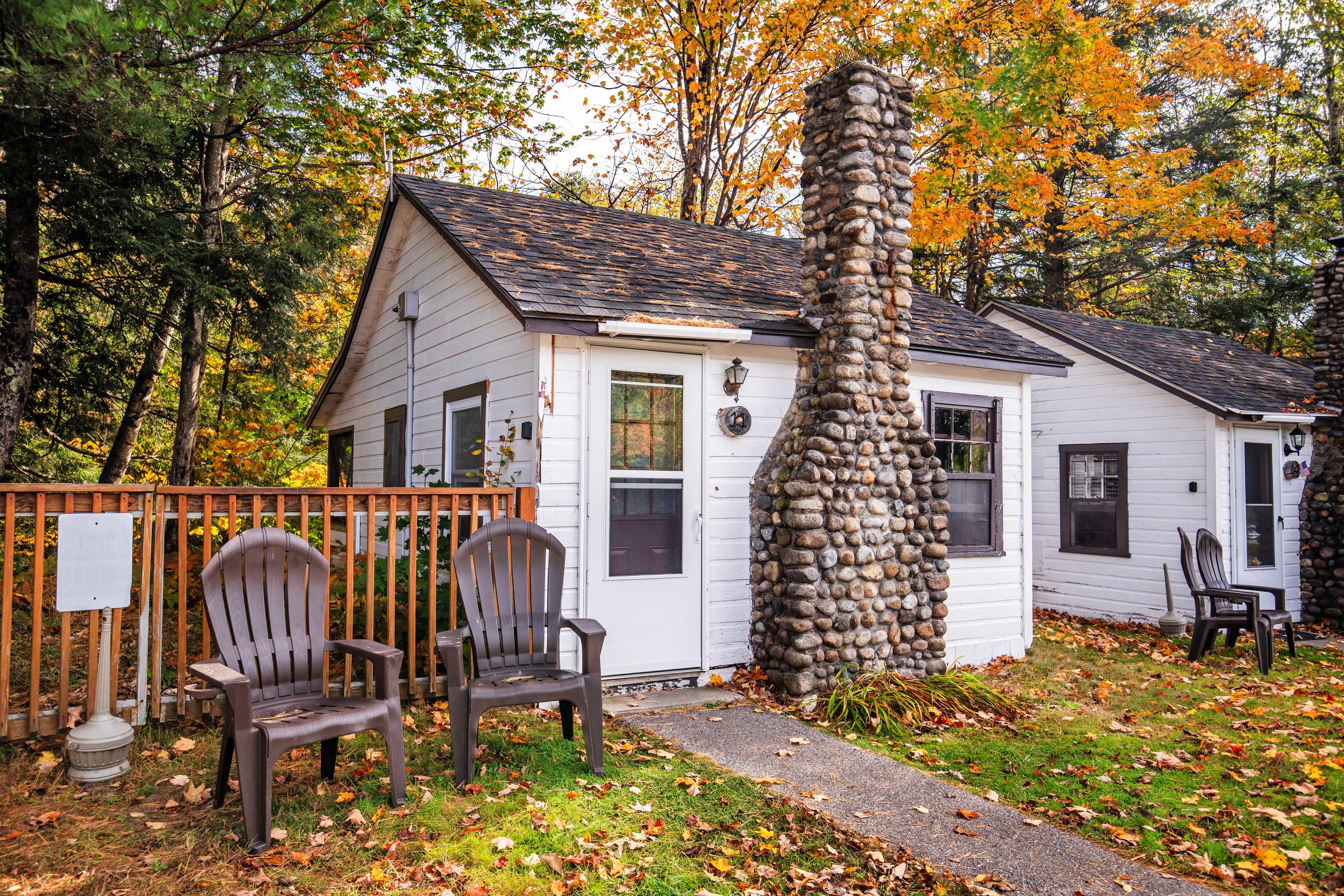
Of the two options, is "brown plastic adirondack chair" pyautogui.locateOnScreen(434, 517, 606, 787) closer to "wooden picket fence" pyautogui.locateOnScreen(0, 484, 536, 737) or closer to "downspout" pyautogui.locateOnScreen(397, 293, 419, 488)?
"wooden picket fence" pyautogui.locateOnScreen(0, 484, 536, 737)

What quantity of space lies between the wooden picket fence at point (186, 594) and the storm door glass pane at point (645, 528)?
2.23ft

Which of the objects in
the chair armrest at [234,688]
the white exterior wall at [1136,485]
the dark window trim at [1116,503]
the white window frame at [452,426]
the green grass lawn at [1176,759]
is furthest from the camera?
the dark window trim at [1116,503]

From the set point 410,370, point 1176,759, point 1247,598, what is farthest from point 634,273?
point 1247,598

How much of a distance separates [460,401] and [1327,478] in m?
10.6

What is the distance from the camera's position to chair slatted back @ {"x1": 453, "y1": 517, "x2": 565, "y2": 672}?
4383 mm

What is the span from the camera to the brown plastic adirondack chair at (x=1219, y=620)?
7438mm

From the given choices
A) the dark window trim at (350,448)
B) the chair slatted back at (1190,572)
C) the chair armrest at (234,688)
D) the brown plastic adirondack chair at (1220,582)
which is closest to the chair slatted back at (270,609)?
the chair armrest at (234,688)

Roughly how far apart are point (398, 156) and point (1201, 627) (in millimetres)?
14179

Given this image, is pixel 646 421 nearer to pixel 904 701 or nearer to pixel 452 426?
pixel 452 426

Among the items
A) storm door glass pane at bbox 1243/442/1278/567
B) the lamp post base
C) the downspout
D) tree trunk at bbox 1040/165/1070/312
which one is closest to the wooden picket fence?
the lamp post base

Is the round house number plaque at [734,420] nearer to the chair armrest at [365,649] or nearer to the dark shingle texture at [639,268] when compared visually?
the dark shingle texture at [639,268]

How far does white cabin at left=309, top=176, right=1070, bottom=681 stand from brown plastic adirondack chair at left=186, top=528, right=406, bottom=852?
6.19 ft

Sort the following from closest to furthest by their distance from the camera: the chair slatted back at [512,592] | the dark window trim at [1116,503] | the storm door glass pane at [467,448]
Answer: the chair slatted back at [512,592] → the storm door glass pane at [467,448] → the dark window trim at [1116,503]

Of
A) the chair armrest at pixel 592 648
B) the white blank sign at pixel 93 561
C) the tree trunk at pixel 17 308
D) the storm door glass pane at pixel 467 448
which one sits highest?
the tree trunk at pixel 17 308
